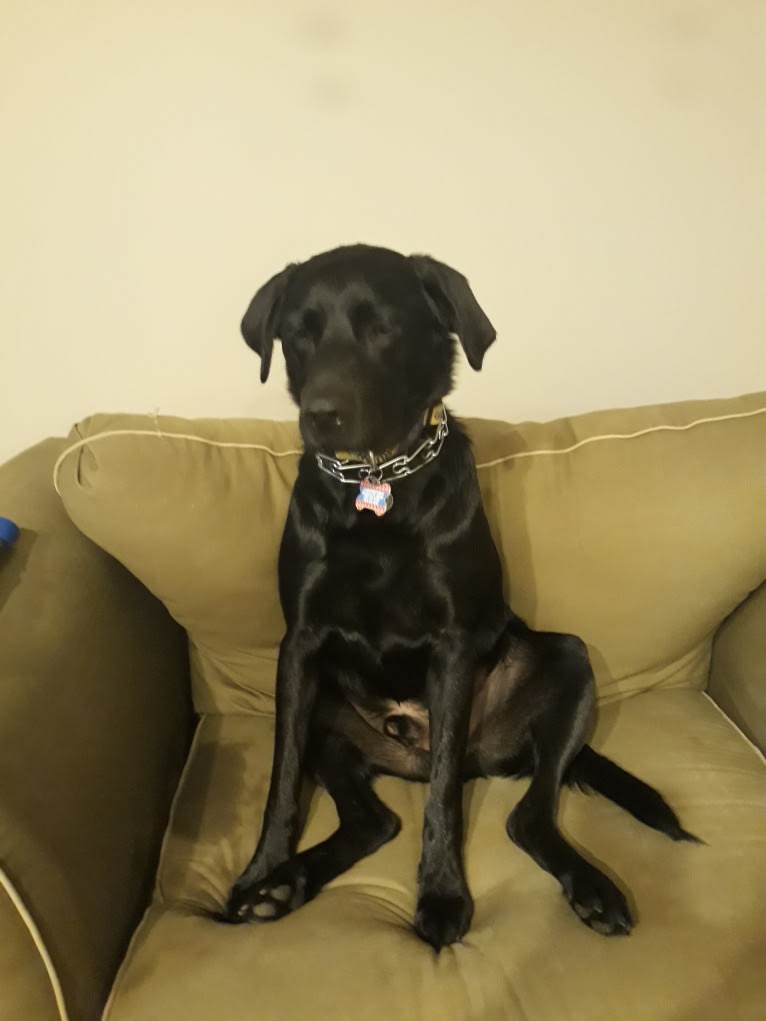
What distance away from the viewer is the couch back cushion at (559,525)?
137 centimetres

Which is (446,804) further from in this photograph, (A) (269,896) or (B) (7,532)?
(B) (7,532)

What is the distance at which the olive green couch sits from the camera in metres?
0.92

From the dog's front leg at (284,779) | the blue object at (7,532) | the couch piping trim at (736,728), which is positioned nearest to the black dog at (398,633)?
the dog's front leg at (284,779)

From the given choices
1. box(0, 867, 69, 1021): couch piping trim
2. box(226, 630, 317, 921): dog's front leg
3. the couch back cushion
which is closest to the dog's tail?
the couch back cushion

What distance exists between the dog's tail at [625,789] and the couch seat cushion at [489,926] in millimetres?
21

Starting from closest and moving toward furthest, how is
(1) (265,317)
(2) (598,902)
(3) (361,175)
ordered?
(2) (598,902) → (1) (265,317) → (3) (361,175)

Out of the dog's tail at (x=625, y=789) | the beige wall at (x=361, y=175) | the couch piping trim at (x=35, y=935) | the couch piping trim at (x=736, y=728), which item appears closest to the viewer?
the couch piping trim at (x=35, y=935)

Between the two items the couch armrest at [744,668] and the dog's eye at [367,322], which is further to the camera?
the couch armrest at [744,668]

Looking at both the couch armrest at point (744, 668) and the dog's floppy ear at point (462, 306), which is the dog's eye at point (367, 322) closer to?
the dog's floppy ear at point (462, 306)

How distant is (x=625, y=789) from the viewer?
1228 mm

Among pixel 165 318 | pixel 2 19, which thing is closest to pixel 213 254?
pixel 165 318

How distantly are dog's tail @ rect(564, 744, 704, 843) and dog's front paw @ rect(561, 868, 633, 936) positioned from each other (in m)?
0.15

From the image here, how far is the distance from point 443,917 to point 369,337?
81 centimetres

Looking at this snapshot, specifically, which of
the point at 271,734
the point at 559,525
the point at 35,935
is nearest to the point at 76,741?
the point at 35,935
